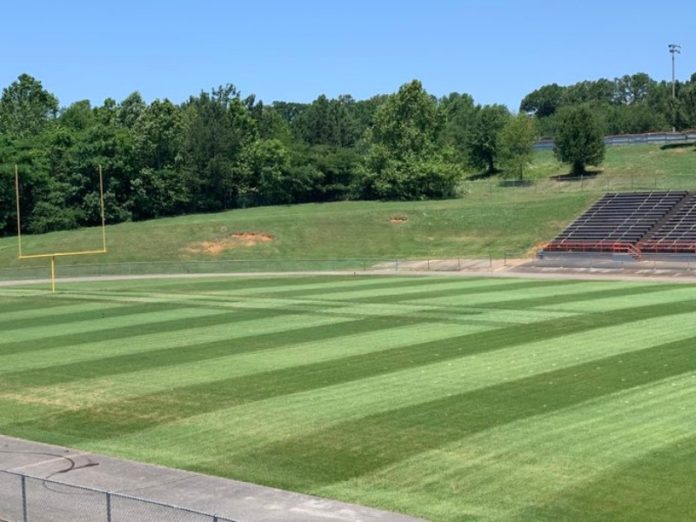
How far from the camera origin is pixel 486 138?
128125mm

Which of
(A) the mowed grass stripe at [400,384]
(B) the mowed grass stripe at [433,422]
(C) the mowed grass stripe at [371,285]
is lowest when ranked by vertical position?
(C) the mowed grass stripe at [371,285]

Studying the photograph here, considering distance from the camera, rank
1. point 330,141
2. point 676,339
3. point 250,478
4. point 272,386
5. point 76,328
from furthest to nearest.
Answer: point 330,141 → point 76,328 → point 676,339 → point 272,386 → point 250,478

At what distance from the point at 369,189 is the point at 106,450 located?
97507 mm

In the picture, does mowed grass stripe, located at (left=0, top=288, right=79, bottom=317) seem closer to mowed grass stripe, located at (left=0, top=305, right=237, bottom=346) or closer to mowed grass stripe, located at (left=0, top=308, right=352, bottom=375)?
mowed grass stripe, located at (left=0, top=305, right=237, bottom=346)

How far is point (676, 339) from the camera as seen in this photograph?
101 feet

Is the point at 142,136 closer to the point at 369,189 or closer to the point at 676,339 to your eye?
the point at 369,189

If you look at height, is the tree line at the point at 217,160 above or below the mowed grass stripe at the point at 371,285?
above

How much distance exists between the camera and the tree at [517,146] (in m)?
116

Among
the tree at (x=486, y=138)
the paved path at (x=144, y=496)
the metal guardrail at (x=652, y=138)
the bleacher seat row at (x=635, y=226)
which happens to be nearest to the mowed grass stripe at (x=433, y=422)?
the paved path at (x=144, y=496)

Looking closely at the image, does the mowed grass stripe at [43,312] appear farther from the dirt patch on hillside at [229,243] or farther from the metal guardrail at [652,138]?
the metal guardrail at [652,138]

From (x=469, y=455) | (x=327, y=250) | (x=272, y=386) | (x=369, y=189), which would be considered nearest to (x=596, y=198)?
(x=327, y=250)

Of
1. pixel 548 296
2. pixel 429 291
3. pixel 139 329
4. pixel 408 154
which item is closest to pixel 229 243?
pixel 408 154

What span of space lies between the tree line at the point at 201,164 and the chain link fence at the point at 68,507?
85.8m

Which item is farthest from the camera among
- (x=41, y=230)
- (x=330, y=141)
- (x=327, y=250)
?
(x=330, y=141)
